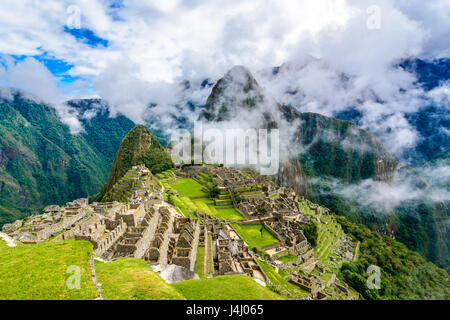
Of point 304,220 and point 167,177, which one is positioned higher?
point 167,177

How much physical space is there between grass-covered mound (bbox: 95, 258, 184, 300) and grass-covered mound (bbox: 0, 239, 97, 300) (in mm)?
867

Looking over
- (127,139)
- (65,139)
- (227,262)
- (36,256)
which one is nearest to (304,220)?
(227,262)

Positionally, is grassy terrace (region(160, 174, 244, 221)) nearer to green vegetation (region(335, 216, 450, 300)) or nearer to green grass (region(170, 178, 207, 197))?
green grass (region(170, 178, 207, 197))

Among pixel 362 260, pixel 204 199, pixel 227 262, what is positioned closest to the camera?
pixel 227 262

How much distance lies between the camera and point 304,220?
158ft

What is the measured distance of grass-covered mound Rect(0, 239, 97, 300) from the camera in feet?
27.4

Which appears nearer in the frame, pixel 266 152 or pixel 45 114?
pixel 266 152

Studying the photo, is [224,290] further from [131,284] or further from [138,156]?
[138,156]

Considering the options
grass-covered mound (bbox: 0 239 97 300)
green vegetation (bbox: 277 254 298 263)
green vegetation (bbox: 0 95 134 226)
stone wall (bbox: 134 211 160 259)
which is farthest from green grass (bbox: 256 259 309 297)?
green vegetation (bbox: 0 95 134 226)

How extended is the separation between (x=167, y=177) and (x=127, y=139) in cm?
4574

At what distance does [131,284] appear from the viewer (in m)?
10.2

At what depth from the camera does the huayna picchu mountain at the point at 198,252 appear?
33.6ft
